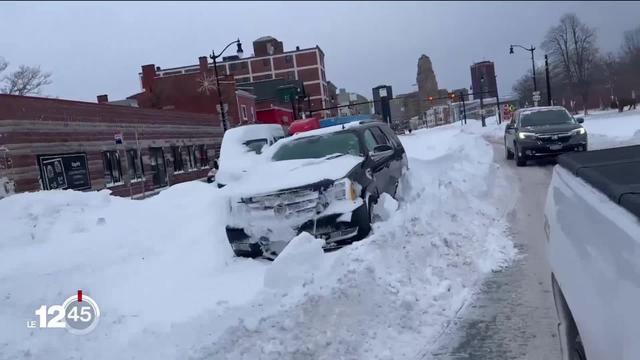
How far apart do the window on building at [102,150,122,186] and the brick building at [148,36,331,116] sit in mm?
75916

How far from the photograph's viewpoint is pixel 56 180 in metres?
22.1

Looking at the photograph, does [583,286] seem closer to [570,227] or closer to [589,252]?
[589,252]

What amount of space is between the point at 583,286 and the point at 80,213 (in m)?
12.5

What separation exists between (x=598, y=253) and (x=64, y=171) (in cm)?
2379

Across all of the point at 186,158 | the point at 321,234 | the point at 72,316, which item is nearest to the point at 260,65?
the point at 186,158

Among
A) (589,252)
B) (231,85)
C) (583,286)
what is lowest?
(583,286)

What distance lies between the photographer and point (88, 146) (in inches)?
965

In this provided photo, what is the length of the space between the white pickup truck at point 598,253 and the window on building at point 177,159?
32.5 metres

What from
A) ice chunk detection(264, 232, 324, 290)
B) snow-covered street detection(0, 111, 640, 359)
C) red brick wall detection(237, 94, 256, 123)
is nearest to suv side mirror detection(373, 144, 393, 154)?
snow-covered street detection(0, 111, 640, 359)

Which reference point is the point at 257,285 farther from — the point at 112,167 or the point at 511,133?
the point at 112,167

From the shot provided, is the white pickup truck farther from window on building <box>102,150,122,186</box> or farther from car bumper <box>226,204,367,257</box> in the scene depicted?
window on building <box>102,150,122,186</box>

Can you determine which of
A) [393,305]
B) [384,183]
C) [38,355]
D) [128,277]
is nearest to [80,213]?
[128,277]

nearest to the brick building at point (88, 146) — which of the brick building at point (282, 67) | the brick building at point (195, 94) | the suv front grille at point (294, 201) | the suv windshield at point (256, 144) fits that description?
the suv windshield at point (256, 144)

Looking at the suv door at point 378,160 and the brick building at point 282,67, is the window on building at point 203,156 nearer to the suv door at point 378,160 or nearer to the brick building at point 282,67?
the suv door at point 378,160
